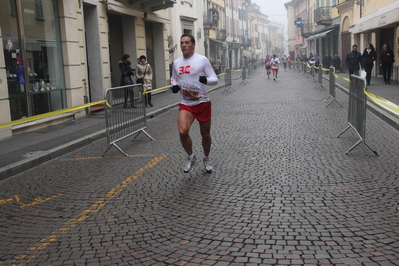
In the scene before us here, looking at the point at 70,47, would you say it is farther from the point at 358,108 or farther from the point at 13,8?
the point at 358,108

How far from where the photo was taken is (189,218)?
15.1 ft

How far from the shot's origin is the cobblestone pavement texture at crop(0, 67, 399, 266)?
378 centimetres

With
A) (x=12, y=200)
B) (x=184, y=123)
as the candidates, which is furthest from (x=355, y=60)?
(x=12, y=200)

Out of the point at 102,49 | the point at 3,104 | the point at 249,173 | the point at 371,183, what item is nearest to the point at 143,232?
the point at 249,173

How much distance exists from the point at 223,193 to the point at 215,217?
86cm

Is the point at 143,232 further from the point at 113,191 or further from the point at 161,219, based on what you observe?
the point at 113,191

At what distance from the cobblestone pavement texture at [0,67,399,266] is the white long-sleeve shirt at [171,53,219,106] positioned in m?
1.05

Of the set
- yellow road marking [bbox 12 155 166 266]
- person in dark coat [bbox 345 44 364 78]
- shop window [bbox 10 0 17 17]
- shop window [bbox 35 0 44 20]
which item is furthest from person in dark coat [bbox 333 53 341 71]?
yellow road marking [bbox 12 155 166 266]

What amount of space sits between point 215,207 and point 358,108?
13.0 feet

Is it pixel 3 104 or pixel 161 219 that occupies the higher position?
Answer: pixel 3 104

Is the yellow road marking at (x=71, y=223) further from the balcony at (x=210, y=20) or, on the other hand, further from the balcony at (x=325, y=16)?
the balcony at (x=210, y=20)

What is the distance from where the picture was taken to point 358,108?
25.6ft

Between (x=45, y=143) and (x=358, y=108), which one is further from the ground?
(x=358, y=108)

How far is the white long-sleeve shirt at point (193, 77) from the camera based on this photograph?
6.29 m
